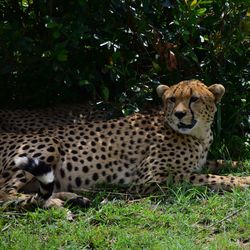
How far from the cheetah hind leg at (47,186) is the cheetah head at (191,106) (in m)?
0.94

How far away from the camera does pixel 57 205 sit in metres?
4.70

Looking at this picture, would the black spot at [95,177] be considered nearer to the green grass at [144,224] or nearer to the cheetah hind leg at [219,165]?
the green grass at [144,224]

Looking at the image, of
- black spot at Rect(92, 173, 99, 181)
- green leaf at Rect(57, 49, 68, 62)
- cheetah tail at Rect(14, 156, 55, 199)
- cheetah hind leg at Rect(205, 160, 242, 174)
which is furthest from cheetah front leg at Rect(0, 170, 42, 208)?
cheetah hind leg at Rect(205, 160, 242, 174)

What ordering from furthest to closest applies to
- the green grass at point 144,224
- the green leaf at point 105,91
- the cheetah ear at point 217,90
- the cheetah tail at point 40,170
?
the green leaf at point 105,91, the cheetah ear at point 217,90, the cheetah tail at point 40,170, the green grass at point 144,224

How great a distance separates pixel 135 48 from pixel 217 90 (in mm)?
951

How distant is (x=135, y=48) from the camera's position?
20.0ft

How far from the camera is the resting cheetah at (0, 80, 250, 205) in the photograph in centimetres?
511

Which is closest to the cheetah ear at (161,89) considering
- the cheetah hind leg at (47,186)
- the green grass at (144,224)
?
the green grass at (144,224)

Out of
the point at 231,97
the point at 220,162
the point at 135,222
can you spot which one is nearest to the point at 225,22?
the point at 231,97

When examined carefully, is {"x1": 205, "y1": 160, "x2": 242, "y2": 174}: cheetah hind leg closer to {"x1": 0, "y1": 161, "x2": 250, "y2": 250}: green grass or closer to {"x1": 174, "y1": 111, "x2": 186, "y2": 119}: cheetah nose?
{"x1": 174, "y1": 111, "x2": 186, "y2": 119}: cheetah nose

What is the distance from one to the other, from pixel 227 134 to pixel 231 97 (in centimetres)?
32

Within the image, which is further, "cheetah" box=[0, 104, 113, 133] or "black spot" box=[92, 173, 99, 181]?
"cheetah" box=[0, 104, 113, 133]

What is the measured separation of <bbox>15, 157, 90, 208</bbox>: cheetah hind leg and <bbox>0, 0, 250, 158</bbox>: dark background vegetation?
1117 mm

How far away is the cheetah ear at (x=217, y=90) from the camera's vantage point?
213 inches
